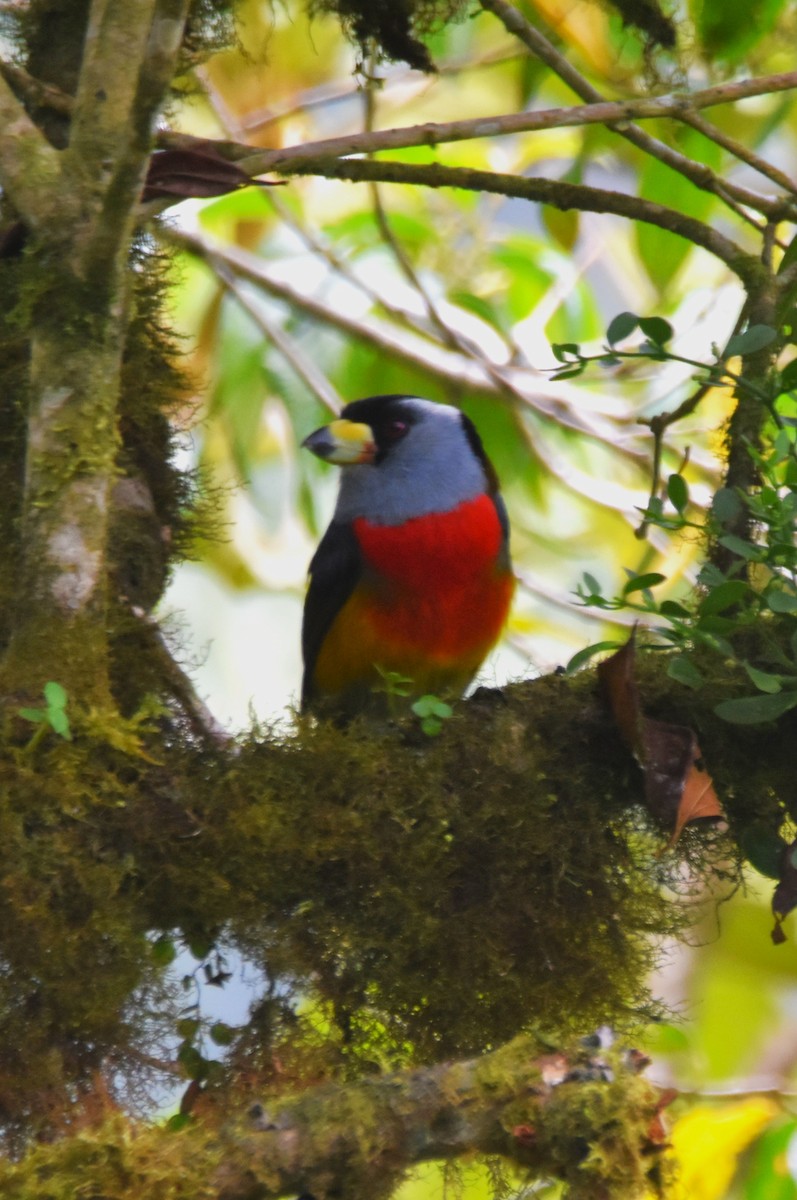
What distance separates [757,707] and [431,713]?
0.47 m

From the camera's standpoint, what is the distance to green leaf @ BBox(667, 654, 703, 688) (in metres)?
1.97

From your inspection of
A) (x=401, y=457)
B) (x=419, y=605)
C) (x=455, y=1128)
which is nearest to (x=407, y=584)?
(x=419, y=605)

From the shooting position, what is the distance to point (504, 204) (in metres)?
4.72

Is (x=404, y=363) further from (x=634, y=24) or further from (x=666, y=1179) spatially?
(x=666, y=1179)

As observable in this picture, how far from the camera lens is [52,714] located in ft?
6.14

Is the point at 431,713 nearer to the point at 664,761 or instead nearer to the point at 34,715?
the point at 664,761

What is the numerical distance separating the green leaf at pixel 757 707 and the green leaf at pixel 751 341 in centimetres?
52

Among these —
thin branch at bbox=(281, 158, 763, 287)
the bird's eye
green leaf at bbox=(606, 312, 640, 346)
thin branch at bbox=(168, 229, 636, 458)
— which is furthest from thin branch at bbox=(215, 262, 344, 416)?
green leaf at bbox=(606, 312, 640, 346)

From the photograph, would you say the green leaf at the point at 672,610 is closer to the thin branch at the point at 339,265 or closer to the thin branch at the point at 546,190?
the thin branch at the point at 546,190

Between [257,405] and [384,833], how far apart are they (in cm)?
242

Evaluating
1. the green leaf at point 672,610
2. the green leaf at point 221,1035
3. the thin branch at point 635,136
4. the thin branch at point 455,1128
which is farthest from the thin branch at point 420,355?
the thin branch at point 455,1128

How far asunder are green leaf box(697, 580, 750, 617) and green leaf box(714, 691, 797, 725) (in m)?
0.14

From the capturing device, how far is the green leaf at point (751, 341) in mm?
2078

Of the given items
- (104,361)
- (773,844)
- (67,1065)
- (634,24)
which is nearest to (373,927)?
(67,1065)
